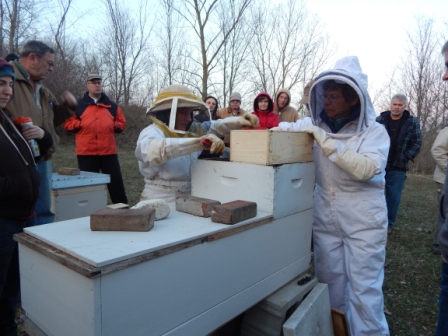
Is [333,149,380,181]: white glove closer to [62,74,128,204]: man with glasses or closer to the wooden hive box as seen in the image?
the wooden hive box

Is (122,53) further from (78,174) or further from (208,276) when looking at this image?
(208,276)

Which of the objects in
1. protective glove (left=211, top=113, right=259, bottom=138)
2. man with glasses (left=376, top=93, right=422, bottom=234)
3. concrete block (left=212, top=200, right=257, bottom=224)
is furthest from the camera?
man with glasses (left=376, top=93, right=422, bottom=234)

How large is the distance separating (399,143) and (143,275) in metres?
4.33

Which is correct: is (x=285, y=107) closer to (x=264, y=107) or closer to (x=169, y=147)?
(x=264, y=107)

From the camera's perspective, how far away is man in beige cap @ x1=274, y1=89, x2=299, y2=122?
487 centimetres

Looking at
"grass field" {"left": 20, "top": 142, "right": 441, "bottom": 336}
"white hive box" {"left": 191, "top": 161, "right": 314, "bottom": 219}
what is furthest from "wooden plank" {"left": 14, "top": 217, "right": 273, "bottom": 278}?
"grass field" {"left": 20, "top": 142, "right": 441, "bottom": 336}

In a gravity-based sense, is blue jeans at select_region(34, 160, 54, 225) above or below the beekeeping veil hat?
below

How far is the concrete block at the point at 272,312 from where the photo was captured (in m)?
1.66

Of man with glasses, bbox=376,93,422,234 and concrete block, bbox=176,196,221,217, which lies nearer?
concrete block, bbox=176,196,221,217

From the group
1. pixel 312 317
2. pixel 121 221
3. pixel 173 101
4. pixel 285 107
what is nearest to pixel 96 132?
pixel 285 107

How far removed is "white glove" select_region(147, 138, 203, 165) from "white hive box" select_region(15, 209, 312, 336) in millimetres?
383

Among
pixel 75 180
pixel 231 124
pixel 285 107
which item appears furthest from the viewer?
pixel 285 107

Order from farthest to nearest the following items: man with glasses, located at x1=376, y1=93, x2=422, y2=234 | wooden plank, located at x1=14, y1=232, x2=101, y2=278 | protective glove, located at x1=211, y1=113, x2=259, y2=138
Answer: man with glasses, located at x1=376, y1=93, x2=422, y2=234, protective glove, located at x1=211, y1=113, x2=259, y2=138, wooden plank, located at x1=14, y1=232, x2=101, y2=278

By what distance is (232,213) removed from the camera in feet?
4.63
